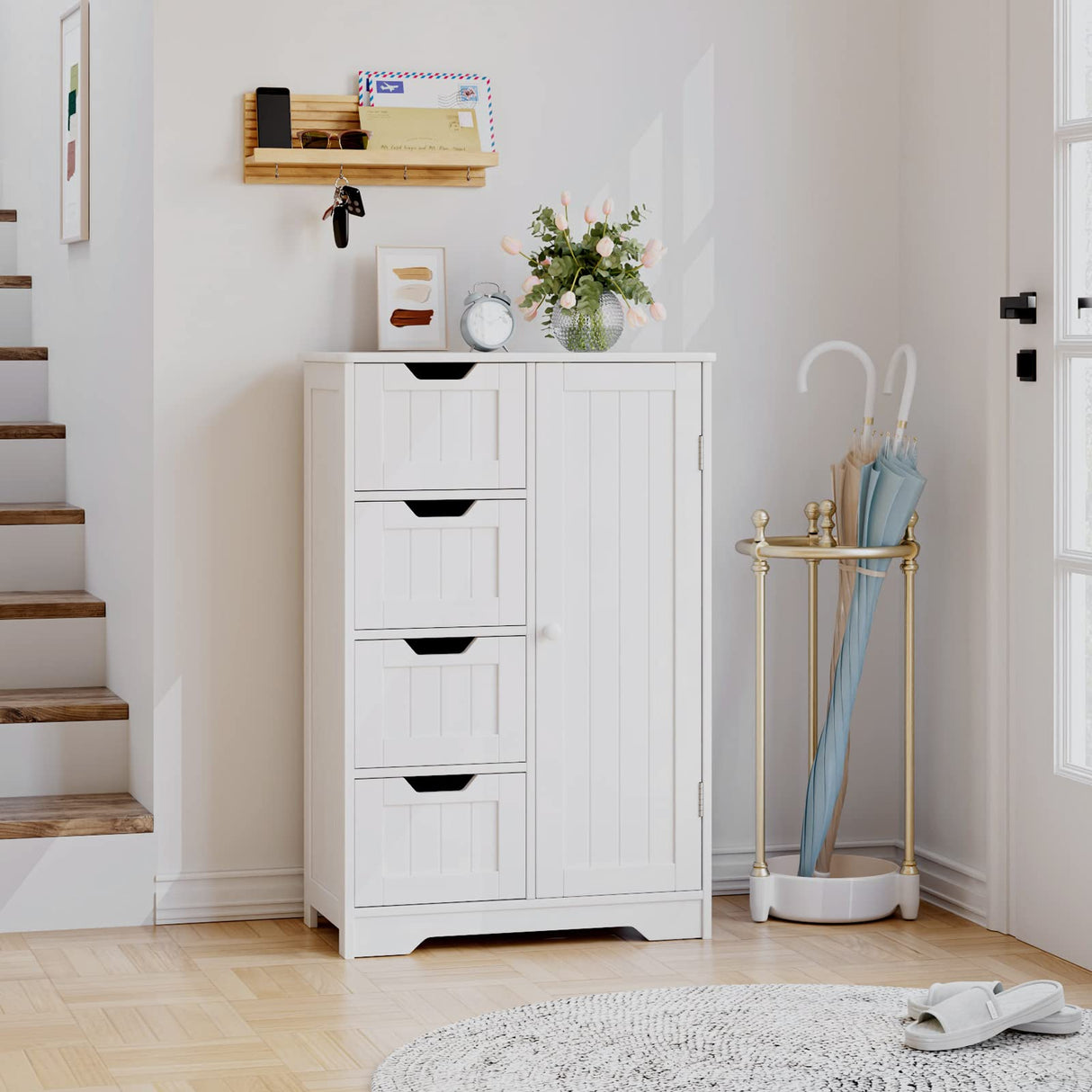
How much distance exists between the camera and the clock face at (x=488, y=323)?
3.36 metres

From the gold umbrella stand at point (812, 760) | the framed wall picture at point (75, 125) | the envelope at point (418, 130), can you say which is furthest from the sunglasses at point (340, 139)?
the gold umbrella stand at point (812, 760)

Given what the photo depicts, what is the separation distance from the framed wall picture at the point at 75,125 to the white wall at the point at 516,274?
0.87 metres

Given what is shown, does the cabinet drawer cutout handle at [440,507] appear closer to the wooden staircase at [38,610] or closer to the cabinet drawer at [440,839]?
the cabinet drawer at [440,839]

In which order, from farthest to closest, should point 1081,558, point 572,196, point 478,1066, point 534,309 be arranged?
point 572,196
point 534,309
point 1081,558
point 478,1066

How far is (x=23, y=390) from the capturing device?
492cm

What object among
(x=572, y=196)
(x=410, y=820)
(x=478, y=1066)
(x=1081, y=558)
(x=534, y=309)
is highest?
(x=572, y=196)

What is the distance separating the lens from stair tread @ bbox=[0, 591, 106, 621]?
3965 mm

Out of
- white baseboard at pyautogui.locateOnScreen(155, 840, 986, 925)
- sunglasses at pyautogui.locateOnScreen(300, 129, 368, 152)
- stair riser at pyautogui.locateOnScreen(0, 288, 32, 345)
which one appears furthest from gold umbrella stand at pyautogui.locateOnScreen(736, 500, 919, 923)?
stair riser at pyautogui.locateOnScreen(0, 288, 32, 345)

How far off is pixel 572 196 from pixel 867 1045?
6.03 ft

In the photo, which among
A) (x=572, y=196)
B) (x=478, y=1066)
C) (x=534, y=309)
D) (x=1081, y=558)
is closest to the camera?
(x=478, y=1066)

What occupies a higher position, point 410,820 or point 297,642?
point 297,642

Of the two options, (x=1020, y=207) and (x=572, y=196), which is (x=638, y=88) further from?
(x=1020, y=207)

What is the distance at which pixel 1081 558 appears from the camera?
3.16m

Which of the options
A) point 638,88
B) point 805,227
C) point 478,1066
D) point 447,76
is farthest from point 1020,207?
point 478,1066
